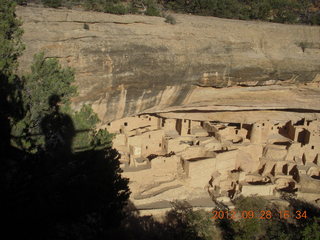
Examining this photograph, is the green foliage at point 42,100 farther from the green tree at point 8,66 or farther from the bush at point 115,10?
the bush at point 115,10

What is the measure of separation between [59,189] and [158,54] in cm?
399

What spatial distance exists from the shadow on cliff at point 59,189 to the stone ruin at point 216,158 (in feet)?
7.23

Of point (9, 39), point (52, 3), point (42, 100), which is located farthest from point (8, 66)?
point (52, 3)

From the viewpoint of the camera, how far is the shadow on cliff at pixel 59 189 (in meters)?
5.19

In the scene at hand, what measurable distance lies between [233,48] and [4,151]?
6425 millimetres

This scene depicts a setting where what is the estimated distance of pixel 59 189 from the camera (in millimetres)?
6180

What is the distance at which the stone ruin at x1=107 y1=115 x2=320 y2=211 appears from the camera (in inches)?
389

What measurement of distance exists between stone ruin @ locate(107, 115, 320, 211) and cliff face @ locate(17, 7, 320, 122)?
1553 mm

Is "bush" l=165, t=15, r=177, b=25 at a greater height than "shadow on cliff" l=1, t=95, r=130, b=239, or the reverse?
"bush" l=165, t=15, r=177, b=25

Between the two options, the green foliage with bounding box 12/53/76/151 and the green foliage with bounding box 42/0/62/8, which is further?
the green foliage with bounding box 42/0/62/8

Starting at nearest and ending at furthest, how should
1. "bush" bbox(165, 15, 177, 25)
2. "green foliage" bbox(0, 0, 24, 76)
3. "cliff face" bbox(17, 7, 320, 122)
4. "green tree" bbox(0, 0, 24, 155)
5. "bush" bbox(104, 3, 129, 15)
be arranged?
"green tree" bbox(0, 0, 24, 155)
"green foliage" bbox(0, 0, 24, 76)
"cliff face" bbox(17, 7, 320, 122)
"bush" bbox(165, 15, 177, 25)
"bush" bbox(104, 3, 129, 15)

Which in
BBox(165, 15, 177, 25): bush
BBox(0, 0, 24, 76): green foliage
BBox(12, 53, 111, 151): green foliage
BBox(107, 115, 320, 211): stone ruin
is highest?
BBox(165, 15, 177, 25): bush
